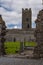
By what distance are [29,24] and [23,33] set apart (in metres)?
30.7

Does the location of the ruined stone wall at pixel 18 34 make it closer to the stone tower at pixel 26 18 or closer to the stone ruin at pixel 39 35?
the stone tower at pixel 26 18

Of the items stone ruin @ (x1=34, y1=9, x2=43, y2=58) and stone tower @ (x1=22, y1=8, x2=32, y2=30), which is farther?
stone tower @ (x1=22, y1=8, x2=32, y2=30)

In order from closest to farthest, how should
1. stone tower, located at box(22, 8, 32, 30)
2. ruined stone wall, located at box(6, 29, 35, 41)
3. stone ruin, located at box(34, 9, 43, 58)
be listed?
stone ruin, located at box(34, 9, 43, 58)
ruined stone wall, located at box(6, 29, 35, 41)
stone tower, located at box(22, 8, 32, 30)

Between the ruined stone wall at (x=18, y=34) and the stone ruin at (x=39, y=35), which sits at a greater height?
the stone ruin at (x=39, y=35)

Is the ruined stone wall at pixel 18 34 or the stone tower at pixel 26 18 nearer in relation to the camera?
the ruined stone wall at pixel 18 34

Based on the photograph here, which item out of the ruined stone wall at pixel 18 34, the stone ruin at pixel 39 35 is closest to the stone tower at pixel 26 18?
the ruined stone wall at pixel 18 34

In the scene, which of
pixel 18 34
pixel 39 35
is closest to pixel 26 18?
pixel 18 34

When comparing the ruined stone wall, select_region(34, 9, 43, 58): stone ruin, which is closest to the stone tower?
the ruined stone wall

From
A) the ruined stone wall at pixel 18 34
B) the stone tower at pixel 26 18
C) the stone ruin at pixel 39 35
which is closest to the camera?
the stone ruin at pixel 39 35

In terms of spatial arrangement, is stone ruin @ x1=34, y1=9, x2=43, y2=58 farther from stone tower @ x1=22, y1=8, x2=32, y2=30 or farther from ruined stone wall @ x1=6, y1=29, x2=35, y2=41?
stone tower @ x1=22, y1=8, x2=32, y2=30

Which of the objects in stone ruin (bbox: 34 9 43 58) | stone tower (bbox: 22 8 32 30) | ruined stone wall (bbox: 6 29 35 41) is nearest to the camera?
stone ruin (bbox: 34 9 43 58)

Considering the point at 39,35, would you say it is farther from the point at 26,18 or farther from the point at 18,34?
the point at 26,18

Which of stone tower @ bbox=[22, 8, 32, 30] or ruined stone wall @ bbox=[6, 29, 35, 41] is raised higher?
stone tower @ bbox=[22, 8, 32, 30]

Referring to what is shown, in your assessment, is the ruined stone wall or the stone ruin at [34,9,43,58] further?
the ruined stone wall
